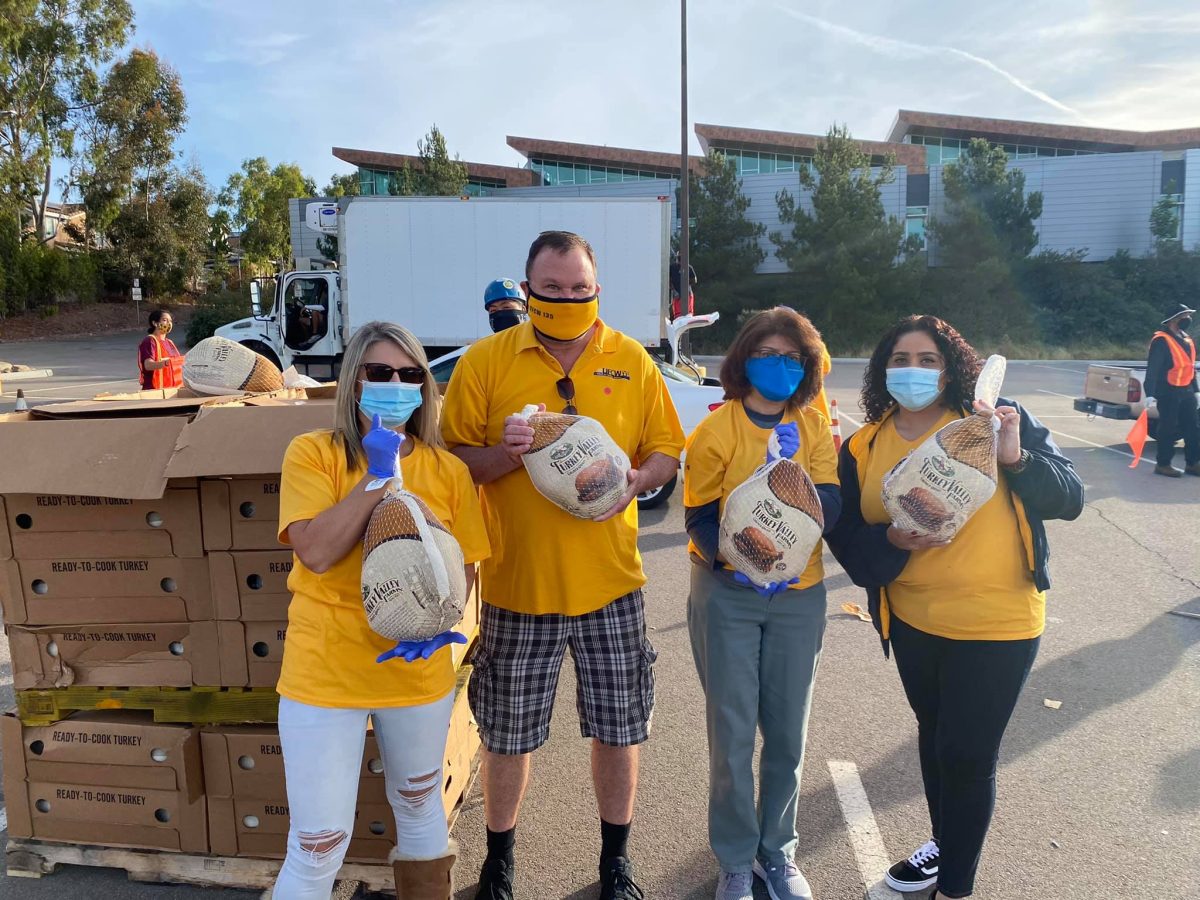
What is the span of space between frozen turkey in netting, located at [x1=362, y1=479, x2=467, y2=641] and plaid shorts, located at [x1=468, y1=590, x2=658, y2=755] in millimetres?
586

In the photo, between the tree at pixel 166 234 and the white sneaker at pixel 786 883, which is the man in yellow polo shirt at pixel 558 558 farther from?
the tree at pixel 166 234

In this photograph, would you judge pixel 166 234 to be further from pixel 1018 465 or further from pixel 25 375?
pixel 1018 465

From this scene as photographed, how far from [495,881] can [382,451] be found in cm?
154

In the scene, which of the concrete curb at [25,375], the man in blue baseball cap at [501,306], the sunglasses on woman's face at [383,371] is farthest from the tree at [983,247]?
the sunglasses on woman's face at [383,371]

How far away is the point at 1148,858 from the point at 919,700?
1185 millimetres

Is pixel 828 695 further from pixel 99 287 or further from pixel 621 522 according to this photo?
pixel 99 287

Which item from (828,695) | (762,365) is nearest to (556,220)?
(828,695)

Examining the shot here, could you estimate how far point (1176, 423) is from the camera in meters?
9.04

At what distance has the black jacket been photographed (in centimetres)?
218

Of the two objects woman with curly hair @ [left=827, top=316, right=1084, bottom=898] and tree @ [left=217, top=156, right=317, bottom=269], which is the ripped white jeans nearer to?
woman with curly hair @ [left=827, top=316, right=1084, bottom=898]

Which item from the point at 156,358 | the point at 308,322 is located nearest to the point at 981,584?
the point at 156,358

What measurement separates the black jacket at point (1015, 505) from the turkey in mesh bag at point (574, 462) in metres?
0.70

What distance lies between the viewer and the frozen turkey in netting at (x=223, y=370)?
3.17 metres

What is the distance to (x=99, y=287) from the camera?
120ft
